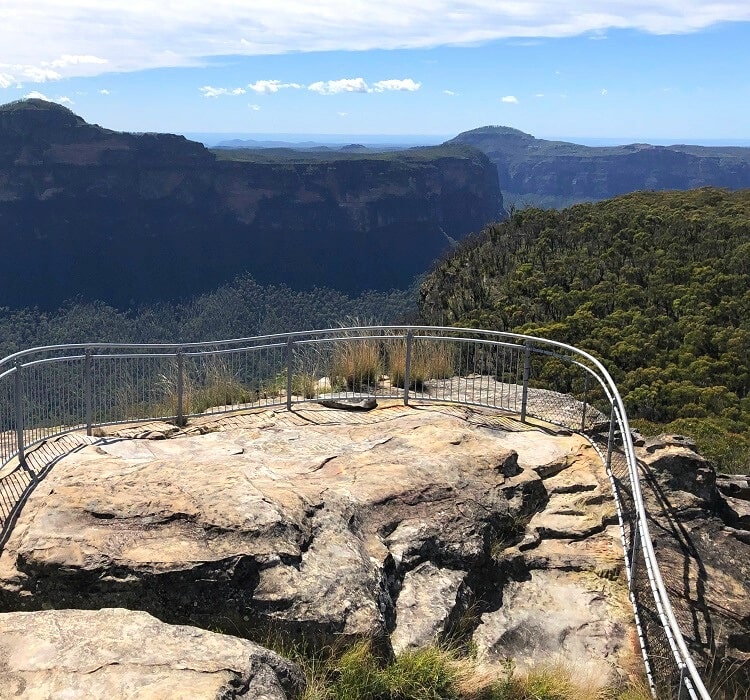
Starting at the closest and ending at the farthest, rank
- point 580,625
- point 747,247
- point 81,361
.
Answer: point 580,625 < point 81,361 < point 747,247

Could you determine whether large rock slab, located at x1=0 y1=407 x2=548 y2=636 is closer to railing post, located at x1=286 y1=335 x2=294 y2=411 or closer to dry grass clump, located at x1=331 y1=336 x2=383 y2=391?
railing post, located at x1=286 y1=335 x2=294 y2=411

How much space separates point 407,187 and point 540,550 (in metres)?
139

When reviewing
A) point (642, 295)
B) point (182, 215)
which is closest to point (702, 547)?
point (642, 295)

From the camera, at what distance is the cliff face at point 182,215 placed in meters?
112

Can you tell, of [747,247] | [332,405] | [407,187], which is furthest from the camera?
[407,187]

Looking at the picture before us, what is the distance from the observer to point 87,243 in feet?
383

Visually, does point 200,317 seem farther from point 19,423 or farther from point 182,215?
point 19,423

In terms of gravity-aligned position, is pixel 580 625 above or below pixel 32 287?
above

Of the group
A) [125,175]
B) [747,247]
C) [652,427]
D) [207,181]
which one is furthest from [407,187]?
[652,427]

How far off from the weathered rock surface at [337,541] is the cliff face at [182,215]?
104008 mm

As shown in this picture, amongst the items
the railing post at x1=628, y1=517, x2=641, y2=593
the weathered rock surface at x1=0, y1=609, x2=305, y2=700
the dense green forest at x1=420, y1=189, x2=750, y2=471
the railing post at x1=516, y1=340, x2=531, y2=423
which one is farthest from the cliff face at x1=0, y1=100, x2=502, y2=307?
the railing post at x1=628, y1=517, x2=641, y2=593

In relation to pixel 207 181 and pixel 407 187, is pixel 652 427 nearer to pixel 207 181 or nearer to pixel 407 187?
pixel 207 181

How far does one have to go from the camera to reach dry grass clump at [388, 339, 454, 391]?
11.9m

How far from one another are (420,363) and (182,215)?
120 meters
